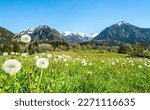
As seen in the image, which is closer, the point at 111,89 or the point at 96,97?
the point at 96,97

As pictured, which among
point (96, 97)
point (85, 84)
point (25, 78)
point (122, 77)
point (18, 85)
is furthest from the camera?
point (122, 77)

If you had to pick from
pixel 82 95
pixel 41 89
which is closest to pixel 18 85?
pixel 41 89

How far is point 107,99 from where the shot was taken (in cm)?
604

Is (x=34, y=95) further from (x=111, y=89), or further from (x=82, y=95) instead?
(x=111, y=89)

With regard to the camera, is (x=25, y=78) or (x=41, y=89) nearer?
(x=41, y=89)

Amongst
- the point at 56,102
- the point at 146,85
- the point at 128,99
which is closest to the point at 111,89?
the point at 146,85

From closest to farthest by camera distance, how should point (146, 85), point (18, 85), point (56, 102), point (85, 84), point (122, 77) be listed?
point (56, 102) < point (18, 85) < point (85, 84) < point (146, 85) < point (122, 77)

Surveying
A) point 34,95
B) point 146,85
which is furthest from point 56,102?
point 146,85

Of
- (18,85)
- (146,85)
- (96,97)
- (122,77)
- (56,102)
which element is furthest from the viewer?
(122,77)

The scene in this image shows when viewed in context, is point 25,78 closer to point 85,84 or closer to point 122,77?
point 85,84

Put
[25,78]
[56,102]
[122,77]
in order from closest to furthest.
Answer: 1. [56,102]
2. [25,78]
3. [122,77]

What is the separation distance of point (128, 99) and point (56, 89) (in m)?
1.67

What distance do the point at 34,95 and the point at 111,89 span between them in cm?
287

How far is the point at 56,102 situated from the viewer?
577 centimetres
